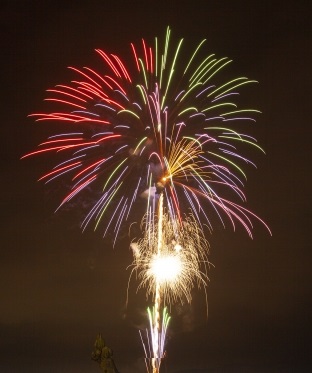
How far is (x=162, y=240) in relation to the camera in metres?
Result: 28.2

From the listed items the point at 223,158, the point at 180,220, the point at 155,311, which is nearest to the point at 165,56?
the point at 223,158

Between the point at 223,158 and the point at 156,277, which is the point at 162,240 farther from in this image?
the point at 223,158

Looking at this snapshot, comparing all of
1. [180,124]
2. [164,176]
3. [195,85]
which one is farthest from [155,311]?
[195,85]

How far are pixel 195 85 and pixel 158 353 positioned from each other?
42.8ft

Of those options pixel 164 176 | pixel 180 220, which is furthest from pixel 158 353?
pixel 164 176

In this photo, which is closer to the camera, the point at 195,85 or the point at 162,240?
the point at 195,85

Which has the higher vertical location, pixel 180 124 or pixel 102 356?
pixel 180 124

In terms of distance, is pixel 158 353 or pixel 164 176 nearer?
pixel 164 176

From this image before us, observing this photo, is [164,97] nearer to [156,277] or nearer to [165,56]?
[165,56]

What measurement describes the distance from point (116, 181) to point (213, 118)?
5.19m

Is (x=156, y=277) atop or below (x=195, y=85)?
below

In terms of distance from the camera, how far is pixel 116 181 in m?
25.6

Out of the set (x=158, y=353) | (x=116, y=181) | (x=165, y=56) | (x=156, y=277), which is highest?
(x=165, y=56)

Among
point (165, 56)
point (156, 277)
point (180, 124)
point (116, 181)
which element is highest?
point (165, 56)
